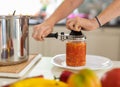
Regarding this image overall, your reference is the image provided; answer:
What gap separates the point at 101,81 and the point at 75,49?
453 mm

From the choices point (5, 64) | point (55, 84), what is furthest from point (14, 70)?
point (55, 84)

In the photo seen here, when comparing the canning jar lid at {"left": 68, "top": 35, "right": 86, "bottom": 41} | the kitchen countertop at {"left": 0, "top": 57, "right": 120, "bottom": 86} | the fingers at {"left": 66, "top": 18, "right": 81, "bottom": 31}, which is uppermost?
the fingers at {"left": 66, "top": 18, "right": 81, "bottom": 31}

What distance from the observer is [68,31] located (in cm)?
246

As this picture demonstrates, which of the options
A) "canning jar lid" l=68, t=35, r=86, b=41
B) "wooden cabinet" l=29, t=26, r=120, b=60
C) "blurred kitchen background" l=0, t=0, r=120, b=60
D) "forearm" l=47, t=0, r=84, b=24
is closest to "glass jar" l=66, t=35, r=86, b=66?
"canning jar lid" l=68, t=35, r=86, b=41

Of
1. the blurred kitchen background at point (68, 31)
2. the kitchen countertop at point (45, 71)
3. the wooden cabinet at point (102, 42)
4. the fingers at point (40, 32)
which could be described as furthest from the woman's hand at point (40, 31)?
the wooden cabinet at point (102, 42)

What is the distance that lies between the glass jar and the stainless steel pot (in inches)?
7.8

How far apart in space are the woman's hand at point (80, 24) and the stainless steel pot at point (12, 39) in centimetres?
19

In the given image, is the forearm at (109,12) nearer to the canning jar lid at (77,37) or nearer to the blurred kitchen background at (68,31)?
the canning jar lid at (77,37)

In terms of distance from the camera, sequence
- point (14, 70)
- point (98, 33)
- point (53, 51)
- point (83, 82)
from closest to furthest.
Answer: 1. point (83, 82)
2. point (14, 70)
3. point (98, 33)
4. point (53, 51)

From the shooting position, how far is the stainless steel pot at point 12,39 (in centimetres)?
98

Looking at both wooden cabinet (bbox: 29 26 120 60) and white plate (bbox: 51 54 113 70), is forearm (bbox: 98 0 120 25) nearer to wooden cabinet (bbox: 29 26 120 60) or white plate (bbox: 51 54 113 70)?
white plate (bbox: 51 54 113 70)

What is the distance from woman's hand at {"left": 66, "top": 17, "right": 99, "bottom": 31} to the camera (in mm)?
983

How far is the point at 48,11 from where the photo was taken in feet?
8.90

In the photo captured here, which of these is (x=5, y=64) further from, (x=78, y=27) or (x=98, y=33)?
(x=98, y=33)
